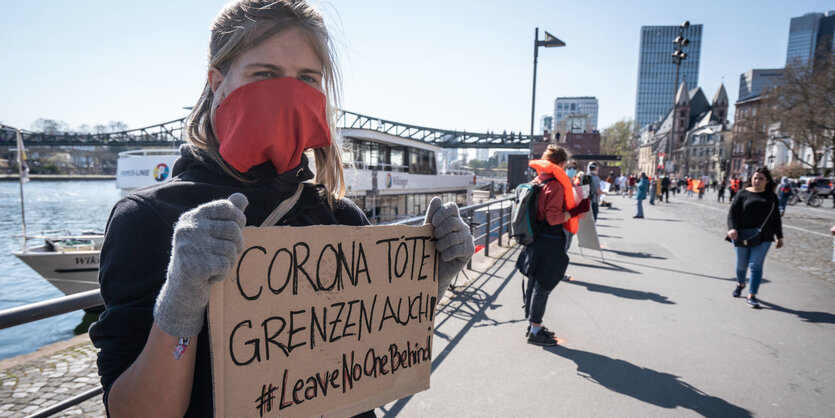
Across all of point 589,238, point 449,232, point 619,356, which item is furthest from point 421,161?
point 449,232

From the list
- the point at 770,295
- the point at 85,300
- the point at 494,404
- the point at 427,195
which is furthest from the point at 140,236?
the point at 427,195

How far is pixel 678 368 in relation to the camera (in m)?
3.61

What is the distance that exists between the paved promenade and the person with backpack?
0.93 ft

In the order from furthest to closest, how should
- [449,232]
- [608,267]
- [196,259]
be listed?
[608,267] < [449,232] < [196,259]

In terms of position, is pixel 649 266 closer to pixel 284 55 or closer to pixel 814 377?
pixel 814 377

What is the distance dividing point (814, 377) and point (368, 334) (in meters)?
4.24

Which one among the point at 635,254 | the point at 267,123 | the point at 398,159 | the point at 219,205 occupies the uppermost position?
the point at 398,159

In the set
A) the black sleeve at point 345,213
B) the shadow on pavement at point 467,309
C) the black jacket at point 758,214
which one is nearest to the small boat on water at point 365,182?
the shadow on pavement at point 467,309

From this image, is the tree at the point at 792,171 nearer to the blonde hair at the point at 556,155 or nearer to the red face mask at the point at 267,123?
the blonde hair at the point at 556,155

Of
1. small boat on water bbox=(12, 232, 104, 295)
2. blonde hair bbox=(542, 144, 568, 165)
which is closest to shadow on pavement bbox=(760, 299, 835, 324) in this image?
blonde hair bbox=(542, 144, 568, 165)

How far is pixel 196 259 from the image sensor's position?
0.80 meters

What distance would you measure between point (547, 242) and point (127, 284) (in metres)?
3.69

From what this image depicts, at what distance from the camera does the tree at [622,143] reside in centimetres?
7931

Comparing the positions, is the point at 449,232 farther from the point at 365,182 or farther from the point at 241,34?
the point at 365,182
